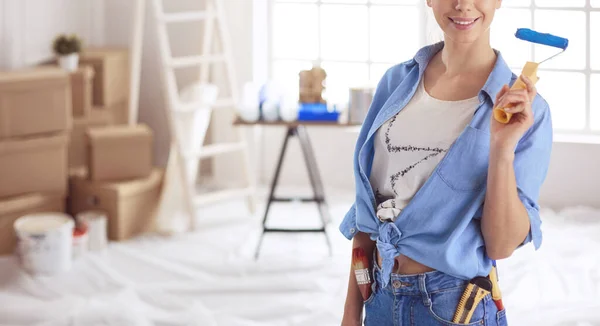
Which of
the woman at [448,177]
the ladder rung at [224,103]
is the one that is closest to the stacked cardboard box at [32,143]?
the ladder rung at [224,103]

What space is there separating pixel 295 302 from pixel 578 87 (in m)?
2.70

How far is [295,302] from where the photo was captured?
4117 mm

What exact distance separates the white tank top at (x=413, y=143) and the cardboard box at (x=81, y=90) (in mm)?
3819

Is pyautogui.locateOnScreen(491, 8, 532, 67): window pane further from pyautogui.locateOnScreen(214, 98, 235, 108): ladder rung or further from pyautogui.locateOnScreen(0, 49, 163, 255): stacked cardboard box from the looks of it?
pyautogui.locateOnScreen(0, 49, 163, 255): stacked cardboard box

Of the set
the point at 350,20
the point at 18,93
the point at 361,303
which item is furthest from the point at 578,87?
the point at 361,303

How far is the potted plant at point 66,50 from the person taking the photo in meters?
5.34

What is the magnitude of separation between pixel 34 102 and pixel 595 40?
3.50 m

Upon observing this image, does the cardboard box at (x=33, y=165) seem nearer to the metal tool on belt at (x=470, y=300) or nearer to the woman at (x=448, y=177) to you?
the woman at (x=448, y=177)

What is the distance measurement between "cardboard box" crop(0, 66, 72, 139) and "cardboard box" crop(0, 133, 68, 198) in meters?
0.06

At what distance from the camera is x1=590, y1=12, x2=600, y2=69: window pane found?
5.58 meters

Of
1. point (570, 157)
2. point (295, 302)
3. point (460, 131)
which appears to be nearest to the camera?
point (460, 131)

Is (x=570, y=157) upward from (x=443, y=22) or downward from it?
downward

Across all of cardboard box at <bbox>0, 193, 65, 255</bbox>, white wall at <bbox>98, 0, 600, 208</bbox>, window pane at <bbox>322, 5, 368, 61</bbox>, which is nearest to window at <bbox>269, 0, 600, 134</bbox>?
window pane at <bbox>322, 5, 368, 61</bbox>

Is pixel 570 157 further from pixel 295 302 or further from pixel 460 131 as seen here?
pixel 460 131
